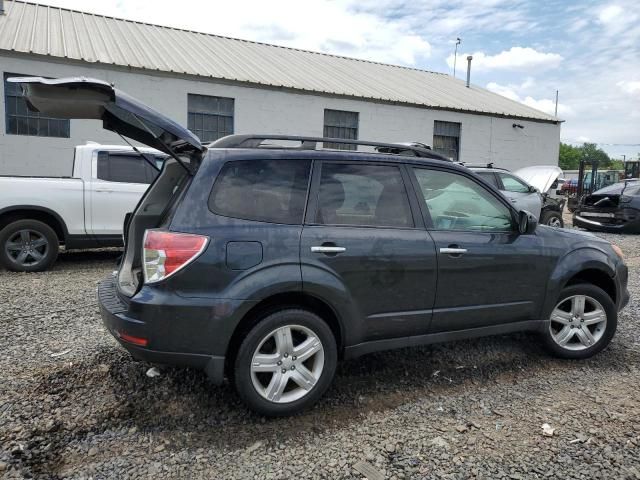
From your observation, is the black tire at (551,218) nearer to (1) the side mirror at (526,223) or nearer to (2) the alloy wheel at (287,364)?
(1) the side mirror at (526,223)

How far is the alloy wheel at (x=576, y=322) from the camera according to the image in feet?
13.8

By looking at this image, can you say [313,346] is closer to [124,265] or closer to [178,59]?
[124,265]

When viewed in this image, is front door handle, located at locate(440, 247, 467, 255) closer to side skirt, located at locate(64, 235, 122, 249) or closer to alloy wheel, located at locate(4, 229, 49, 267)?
side skirt, located at locate(64, 235, 122, 249)

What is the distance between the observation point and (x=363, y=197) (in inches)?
138

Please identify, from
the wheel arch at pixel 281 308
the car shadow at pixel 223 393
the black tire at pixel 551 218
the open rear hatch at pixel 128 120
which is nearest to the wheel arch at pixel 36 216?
the car shadow at pixel 223 393

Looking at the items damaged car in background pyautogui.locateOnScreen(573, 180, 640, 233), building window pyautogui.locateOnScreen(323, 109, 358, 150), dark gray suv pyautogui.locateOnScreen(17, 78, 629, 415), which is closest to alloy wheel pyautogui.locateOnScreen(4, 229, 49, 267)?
dark gray suv pyautogui.locateOnScreen(17, 78, 629, 415)

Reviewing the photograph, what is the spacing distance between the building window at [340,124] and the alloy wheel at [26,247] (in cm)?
1125

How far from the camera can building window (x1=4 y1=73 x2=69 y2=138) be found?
12709 mm

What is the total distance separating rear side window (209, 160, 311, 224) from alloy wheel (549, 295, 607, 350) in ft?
7.92

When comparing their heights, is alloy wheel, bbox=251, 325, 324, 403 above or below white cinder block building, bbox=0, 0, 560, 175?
below

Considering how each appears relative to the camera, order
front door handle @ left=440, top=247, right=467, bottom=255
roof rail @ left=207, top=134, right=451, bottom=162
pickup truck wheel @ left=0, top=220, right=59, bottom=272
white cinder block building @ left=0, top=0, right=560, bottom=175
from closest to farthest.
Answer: roof rail @ left=207, top=134, right=451, bottom=162
front door handle @ left=440, top=247, right=467, bottom=255
pickup truck wheel @ left=0, top=220, right=59, bottom=272
white cinder block building @ left=0, top=0, right=560, bottom=175

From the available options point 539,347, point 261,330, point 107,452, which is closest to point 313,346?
point 261,330

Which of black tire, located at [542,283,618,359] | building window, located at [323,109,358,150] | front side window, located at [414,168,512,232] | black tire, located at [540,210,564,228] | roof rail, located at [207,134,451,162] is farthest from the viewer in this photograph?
building window, located at [323,109,358,150]

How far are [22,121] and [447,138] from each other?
14.1m
